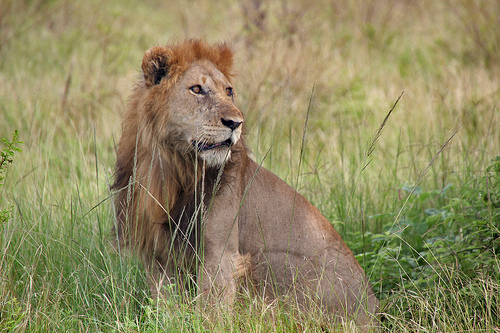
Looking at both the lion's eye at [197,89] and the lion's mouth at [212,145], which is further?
the lion's eye at [197,89]

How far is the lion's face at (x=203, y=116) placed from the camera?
2889 millimetres

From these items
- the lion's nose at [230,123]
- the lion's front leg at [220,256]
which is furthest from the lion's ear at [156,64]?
the lion's front leg at [220,256]

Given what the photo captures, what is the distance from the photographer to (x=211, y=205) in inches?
115

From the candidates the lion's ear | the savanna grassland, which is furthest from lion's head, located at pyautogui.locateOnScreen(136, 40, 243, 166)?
the savanna grassland

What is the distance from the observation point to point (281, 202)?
10.9 feet

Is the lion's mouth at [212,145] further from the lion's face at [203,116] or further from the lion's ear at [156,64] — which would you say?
the lion's ear at [156,64]

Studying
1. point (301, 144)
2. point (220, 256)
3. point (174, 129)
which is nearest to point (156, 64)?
point (174, 129)

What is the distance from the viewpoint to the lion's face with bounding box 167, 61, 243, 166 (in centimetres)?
289

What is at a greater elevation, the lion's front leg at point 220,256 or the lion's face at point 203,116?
the lion's face at point 203,116

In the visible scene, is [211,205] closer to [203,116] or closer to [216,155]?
[216,155]

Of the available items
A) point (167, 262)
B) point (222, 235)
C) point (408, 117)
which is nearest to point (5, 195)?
point (167, 262)

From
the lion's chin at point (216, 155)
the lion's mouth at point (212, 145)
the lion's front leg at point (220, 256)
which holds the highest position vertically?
the lion's mouth at point (212, 145)

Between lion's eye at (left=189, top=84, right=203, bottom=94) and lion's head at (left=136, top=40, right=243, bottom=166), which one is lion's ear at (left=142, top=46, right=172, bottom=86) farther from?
lion's eye at (left=189, top=84, right=203, bottom=94)

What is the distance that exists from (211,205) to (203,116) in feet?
1.60
